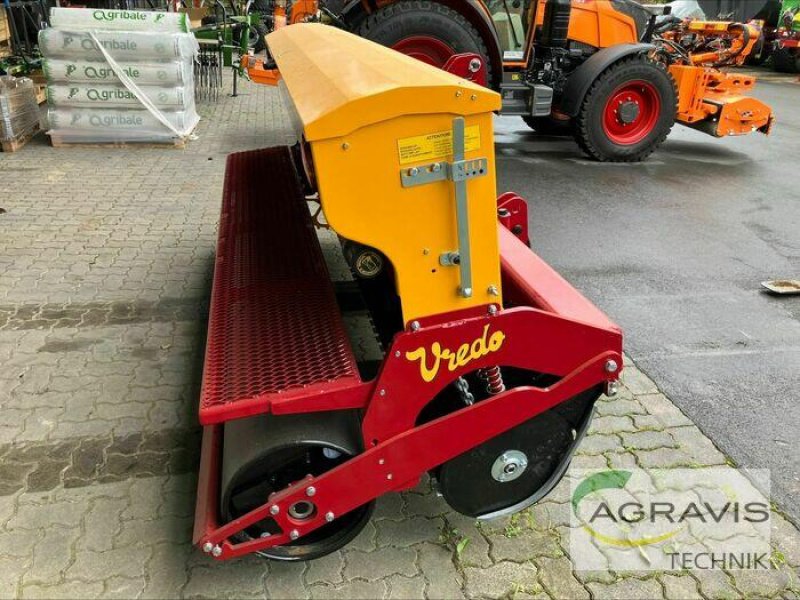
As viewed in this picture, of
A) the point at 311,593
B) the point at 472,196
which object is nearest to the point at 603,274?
the point at 472,196

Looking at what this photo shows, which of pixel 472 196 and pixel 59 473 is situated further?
pixel 59 473

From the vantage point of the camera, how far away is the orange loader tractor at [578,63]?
630 cm

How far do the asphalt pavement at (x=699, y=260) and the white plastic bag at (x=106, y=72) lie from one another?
3616mm

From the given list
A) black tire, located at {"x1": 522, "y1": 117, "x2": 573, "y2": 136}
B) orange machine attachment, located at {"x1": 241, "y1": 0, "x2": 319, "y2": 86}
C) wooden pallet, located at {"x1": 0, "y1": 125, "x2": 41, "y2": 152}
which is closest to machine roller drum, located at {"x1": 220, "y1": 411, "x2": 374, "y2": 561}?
orange machine attachment, located at {"x1": 241, "y1": 0, "x2": 319, "y2": 86}

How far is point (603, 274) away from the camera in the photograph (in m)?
4.45

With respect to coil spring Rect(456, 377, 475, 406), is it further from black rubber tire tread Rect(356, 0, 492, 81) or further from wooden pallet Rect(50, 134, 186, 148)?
wooden pallet Rect(50, 134, 186, 148)

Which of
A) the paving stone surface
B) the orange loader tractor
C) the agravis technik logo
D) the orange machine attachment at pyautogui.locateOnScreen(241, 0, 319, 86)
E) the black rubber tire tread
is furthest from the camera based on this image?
the orange machine attachment at pyautogui.locateOnScreen(241, 0, 319, 86)

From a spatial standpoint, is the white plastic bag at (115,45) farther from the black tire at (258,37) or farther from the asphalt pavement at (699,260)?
the black tire at (258,37)

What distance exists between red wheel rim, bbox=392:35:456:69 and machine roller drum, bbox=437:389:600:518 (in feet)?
15.7

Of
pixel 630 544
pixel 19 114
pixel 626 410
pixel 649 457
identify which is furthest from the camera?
pixel 19 114

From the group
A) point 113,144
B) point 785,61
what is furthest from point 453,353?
point 785,61

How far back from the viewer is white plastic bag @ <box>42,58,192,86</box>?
6641mm

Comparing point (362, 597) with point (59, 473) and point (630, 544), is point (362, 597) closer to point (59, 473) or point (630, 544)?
point (630, 544)

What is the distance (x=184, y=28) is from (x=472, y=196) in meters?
6.47
